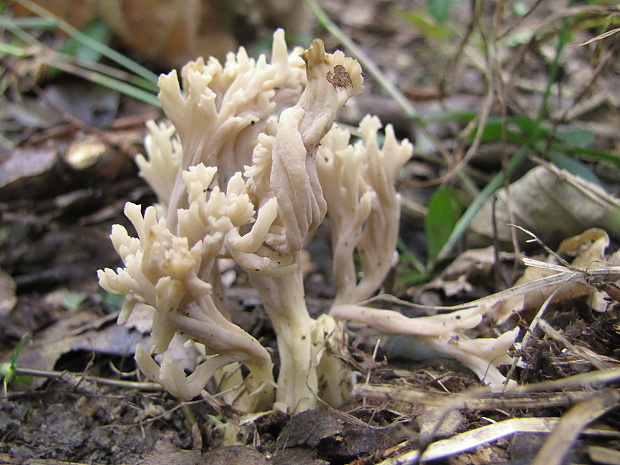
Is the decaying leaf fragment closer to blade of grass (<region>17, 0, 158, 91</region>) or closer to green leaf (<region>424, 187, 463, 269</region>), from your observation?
green leaf (<region>424, 187, 463, 269</region>)

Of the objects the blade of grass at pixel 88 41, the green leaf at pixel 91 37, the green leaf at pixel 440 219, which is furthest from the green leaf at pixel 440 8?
the green leaf at pixel 91 37

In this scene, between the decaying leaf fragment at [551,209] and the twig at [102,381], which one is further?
the decaying leaf fragment at [551,209]

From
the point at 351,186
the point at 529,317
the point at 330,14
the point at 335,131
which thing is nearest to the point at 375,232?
the point at 351,186

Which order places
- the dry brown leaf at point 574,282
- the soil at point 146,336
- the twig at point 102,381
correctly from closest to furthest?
the soil at point 146,336
the dry brown leaf at point 574,282
the twig at point 102,381

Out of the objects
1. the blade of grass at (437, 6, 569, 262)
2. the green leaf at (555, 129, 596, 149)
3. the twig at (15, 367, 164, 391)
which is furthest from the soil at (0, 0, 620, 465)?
the green leaf at (555, 129, 596, 149)

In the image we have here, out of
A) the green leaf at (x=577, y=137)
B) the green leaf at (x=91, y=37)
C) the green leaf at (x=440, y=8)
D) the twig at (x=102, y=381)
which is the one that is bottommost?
the twig at (x=102, y=381)

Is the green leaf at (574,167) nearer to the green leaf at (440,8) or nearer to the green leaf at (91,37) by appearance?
the green leaf at (440,8)

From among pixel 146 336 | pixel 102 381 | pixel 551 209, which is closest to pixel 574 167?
pixel 551 209

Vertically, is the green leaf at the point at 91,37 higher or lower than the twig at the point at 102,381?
higher
